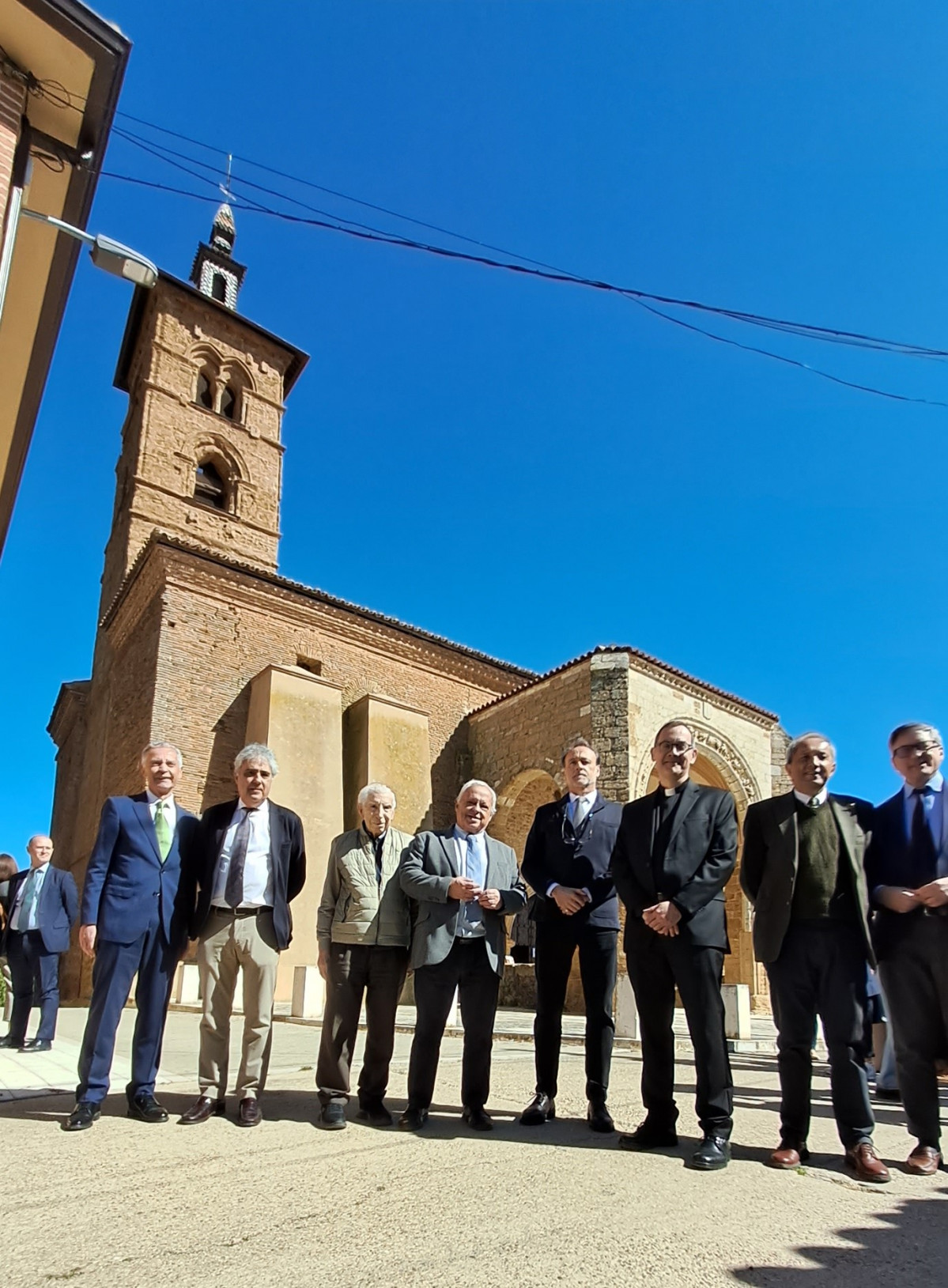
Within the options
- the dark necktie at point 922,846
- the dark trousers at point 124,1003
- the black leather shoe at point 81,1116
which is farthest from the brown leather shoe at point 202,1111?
the dark necktie at point 922,846

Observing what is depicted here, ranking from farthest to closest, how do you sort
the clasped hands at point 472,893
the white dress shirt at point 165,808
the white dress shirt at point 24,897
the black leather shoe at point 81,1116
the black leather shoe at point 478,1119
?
the white dress shirt at point 24,897, the white dress shirt at point 165,808, the clasped hands at point 472,893, the black leather shoe at point 478,1119, the black leather shoe at point 81,1116

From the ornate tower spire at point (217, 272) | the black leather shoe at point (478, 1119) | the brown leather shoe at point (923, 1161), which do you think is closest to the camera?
the brown leather shoe at point (923, 1161)

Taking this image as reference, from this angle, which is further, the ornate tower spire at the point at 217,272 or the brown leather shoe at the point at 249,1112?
the ornate tower spire at the point at 217,272

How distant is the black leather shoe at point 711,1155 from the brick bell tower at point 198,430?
64.7 ft

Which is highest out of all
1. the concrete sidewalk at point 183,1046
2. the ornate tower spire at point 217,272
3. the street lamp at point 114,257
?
the ornate tower spire at point 217,272

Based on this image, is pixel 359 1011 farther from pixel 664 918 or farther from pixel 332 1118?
pixel 664 918

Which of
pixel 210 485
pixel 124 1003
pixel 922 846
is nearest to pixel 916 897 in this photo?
pixel 922 846

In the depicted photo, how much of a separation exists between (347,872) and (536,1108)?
1431mm

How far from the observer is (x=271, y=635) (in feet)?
59.0

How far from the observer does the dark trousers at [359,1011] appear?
156 inches

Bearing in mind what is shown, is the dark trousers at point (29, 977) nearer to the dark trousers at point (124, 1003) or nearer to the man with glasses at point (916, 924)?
the dark trousers at point (124, 1003)

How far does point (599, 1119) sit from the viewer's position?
12.5 feet

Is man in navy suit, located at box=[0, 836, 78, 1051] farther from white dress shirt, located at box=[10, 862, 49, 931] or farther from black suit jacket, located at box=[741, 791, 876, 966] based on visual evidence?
black suit jacket, located at box=[741, 791, 876, 966]

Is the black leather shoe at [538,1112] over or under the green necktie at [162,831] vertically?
under
